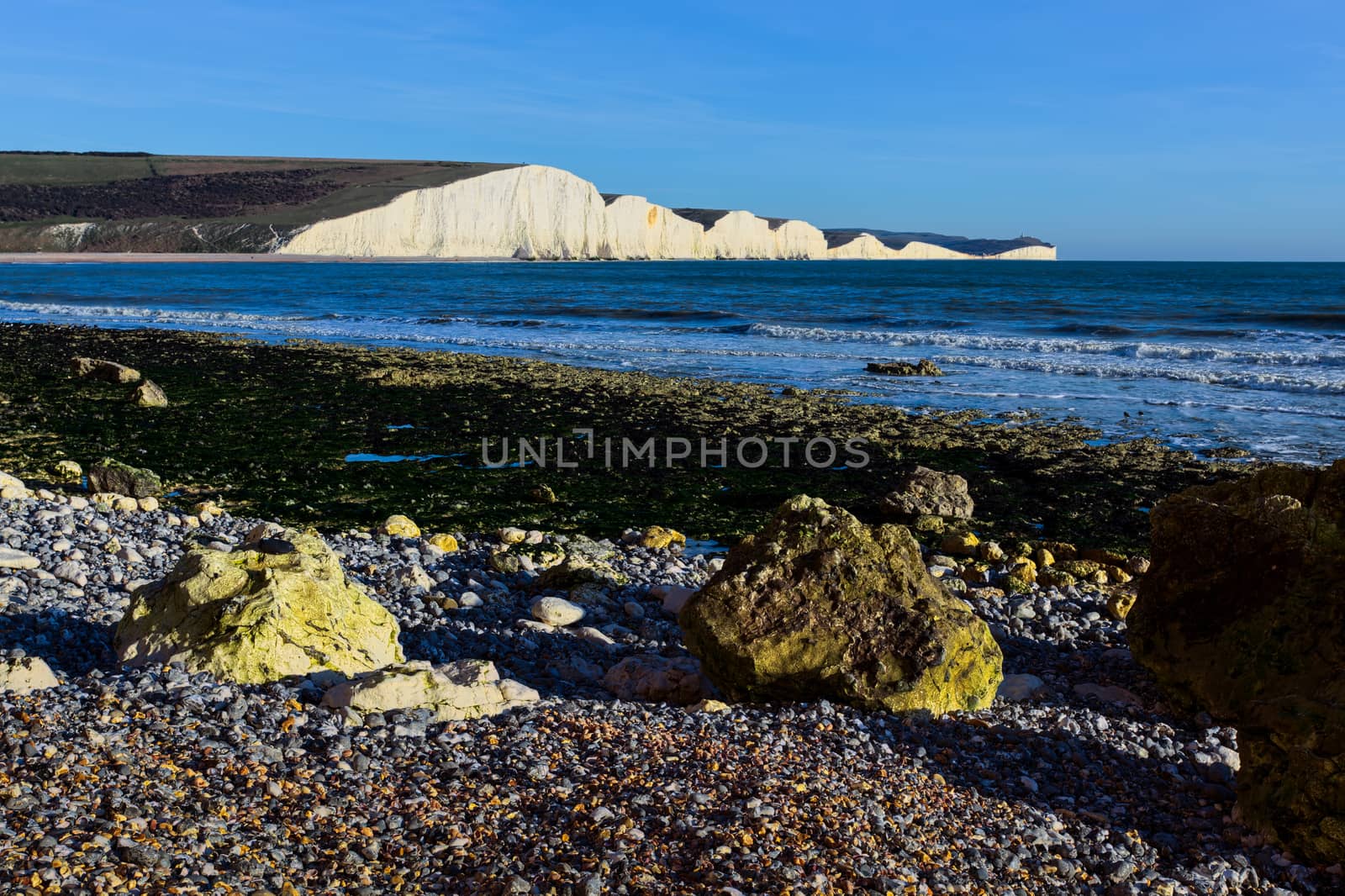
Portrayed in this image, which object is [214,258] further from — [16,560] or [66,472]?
[16,560]

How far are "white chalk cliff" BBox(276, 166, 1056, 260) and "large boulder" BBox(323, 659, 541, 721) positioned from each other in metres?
103

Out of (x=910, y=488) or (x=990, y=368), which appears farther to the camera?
(x=990, y=368)

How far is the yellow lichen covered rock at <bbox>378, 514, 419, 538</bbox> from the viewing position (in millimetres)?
8695

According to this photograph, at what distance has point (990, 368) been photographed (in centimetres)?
2283

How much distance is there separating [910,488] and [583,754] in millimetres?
6531

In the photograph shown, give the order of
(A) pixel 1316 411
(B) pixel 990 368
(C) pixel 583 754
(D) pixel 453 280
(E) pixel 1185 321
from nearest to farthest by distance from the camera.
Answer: (C) pixel 583 754
(A) pixel 1316 411
(B) pixel 990 368
(E) pixel 1185 321
(D) pixel 453 280

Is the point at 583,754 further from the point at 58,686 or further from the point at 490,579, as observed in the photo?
the point at 490,579

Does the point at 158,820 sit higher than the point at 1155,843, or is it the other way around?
the point at 158,820

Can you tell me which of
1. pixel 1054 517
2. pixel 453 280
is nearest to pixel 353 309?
pixel 453 280

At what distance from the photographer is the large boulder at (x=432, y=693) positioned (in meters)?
4.72

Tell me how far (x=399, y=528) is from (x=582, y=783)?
16.8 ft

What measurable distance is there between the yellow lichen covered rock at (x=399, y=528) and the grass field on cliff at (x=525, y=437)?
46 cm

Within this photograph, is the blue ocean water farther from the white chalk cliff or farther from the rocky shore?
the white chalk cliff

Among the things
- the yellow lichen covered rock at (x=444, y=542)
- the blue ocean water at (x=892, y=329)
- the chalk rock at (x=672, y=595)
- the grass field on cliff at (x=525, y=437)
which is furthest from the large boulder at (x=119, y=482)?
the blue ocean water at (x=892, y=329)
